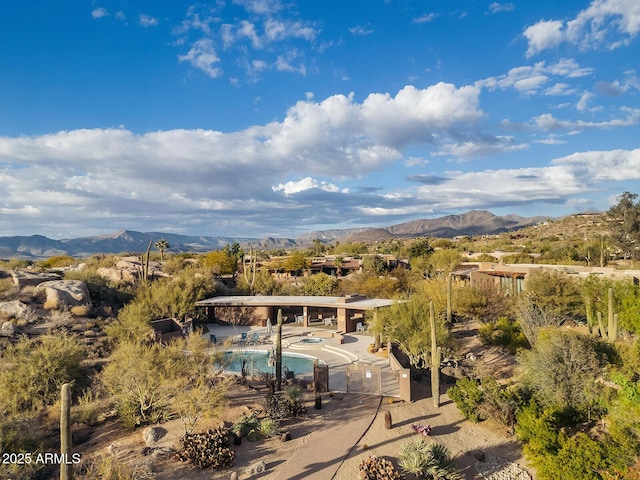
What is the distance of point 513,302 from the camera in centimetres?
2600

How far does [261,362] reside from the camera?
2052cm

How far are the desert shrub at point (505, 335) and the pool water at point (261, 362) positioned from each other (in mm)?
8994

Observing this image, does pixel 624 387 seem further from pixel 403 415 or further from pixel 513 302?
pixel 513 302

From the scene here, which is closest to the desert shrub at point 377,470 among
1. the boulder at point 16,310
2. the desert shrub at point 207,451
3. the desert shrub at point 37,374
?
the desert shrub at point 207,451

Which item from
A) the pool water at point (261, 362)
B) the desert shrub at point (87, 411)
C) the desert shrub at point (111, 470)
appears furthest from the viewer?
the pool water at point (261, 362)

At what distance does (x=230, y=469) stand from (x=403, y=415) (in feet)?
19.9

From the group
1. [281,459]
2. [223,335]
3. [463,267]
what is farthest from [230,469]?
[463,267]

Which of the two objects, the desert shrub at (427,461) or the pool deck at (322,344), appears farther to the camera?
the pool deck at (322,344)

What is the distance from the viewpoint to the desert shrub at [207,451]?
1051 cm

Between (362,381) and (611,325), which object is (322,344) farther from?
(611,325)

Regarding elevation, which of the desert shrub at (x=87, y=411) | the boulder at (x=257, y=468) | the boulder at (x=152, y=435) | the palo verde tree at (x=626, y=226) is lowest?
the boulder at (x=257, y=468)

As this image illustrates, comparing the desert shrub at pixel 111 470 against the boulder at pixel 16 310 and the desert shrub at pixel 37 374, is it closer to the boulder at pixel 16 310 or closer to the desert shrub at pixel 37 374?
Result: the desert shrub at pixel 37 374

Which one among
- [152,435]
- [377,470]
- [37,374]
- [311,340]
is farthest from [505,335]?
[37,374]

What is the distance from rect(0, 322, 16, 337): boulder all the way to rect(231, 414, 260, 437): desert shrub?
13631mm
